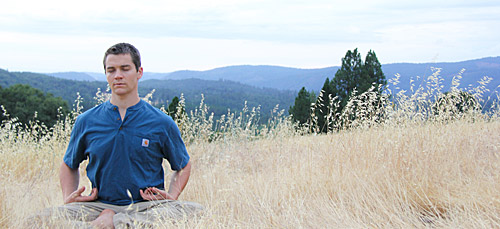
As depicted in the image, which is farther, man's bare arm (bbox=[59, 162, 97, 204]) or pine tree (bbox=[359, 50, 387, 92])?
pine tree (bbox=[359, 50, 387, 92])

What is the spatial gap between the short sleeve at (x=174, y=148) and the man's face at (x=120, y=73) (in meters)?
0.36

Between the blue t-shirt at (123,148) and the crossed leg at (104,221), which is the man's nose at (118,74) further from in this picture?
the crossed leg at (104,221)

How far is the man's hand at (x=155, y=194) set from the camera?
8.13ft

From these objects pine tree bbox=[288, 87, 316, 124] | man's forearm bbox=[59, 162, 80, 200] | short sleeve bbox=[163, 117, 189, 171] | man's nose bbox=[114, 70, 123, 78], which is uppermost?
man's nose bbox=[114, 70, 123, 78]

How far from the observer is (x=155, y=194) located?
2578 millimetres

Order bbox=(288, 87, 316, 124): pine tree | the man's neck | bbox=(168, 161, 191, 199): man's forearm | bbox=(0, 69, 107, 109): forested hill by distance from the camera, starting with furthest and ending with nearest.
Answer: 1. bbox=(0, 69, 107, 109): forested hill
2. bbox=(288, 87, 316, 124): pine tree
3. bbox=(168, 161, 191, 199): man's forearm
4. the man's neck

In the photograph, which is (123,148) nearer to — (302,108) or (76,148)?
(76,148)

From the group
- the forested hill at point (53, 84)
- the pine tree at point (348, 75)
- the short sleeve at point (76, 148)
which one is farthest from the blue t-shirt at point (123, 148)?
the forested hill at point (53, 84)

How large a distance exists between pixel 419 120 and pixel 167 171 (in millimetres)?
2717

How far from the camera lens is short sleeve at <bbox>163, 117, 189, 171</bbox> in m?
2.56

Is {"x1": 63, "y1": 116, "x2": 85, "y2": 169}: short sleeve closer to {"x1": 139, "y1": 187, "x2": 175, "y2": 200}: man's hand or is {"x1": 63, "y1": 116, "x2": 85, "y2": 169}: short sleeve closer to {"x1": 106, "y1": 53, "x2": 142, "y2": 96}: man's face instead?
{"x1": 106, "y1": 53, "x2": 142, "y2": 96}: man's face

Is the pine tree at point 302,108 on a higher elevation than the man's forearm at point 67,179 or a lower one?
lower

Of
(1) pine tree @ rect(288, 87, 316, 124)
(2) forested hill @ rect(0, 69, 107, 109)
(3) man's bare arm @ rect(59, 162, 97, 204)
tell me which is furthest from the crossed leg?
(2) forested hill @ rect(0, 69, 107, 109)

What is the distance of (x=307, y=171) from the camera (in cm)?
334
